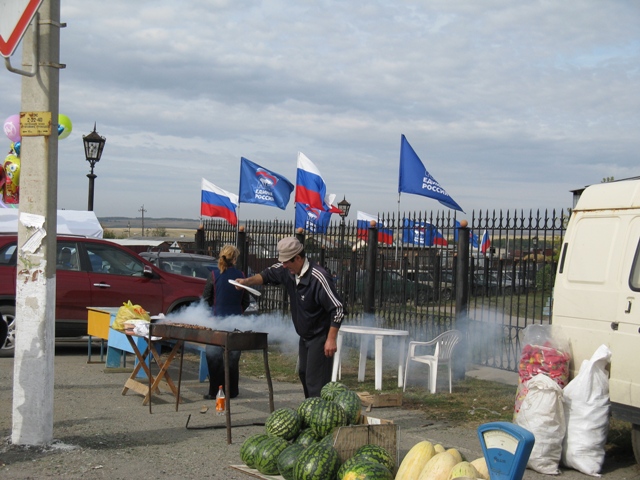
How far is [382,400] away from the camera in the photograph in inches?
359

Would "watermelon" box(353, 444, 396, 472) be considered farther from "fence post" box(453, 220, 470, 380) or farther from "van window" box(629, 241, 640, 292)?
"fence post" box(453, 220, 470, 380)

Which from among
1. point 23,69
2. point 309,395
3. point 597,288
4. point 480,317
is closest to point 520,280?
point 480,317

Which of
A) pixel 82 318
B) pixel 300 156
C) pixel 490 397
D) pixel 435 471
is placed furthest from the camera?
pixel 300 156

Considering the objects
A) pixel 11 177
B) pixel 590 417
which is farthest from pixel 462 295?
pixel 11 177

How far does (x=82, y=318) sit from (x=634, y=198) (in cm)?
911

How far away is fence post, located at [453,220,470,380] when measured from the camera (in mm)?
10703

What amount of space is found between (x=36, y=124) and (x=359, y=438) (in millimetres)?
3700

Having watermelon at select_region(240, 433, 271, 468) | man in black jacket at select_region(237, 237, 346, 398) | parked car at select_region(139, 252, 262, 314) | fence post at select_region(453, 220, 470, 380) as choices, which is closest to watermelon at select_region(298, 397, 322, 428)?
watermelon at select_region(240, 433, 271, 468)

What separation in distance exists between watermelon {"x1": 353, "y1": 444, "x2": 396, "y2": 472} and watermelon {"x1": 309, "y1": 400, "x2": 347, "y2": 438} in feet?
1.08

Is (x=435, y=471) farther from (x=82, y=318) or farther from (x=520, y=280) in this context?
(x=82, y=318)

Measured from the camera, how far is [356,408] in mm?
5895

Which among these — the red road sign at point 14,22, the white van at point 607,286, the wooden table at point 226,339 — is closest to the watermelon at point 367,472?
the wooden table at point 226,339

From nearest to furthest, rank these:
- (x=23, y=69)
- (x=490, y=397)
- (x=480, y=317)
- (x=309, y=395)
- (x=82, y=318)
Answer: (x=23, y=69) < (x=309, y=395) < (x=490, y=397) < (x=480, y=317) < (x=82, y=318)

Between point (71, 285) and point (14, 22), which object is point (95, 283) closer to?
point (71, 285)
